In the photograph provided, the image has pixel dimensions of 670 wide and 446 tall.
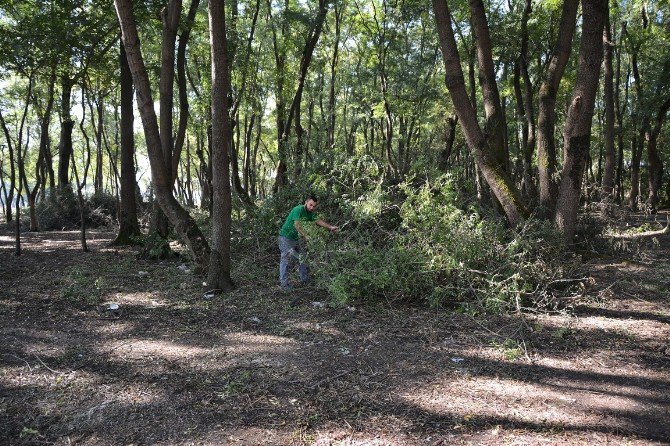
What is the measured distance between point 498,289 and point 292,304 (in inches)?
115

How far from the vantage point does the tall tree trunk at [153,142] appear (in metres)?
6.91

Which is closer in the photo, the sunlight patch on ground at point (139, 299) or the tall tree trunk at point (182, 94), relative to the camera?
the sunlight patch on ground at point (139, 299)

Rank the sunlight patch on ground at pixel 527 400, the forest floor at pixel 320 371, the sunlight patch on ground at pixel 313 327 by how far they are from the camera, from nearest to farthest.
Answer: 1. the forest floor at pixel 320 371
2. the sunlight patch on ground at pixel 527 400
3. the sunlight patch on ground at pixel 313 327

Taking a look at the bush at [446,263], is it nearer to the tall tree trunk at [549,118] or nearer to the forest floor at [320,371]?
the forest floor at [320,371]

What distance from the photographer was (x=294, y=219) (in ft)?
24.3

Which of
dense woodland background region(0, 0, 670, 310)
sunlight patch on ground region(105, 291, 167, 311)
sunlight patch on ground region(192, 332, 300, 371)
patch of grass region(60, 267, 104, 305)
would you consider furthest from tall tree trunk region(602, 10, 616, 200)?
patch of grass region(60, 267, 104, 305)

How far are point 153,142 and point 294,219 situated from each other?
2729 mm

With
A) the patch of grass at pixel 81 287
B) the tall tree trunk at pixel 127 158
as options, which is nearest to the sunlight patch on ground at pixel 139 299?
the patch of grass at pixel 81 287

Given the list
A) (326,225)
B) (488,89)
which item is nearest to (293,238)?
(326,225)

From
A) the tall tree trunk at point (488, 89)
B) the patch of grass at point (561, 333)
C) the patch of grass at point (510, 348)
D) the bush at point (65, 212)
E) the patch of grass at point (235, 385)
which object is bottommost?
the patch of grass at point (235, 385)

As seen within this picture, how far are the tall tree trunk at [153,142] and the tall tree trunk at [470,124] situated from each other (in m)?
4.82

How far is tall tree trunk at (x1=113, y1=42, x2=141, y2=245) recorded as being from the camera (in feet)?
36.8

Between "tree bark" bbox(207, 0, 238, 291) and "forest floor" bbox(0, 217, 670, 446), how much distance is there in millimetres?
478

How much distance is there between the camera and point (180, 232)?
7.79 meters
